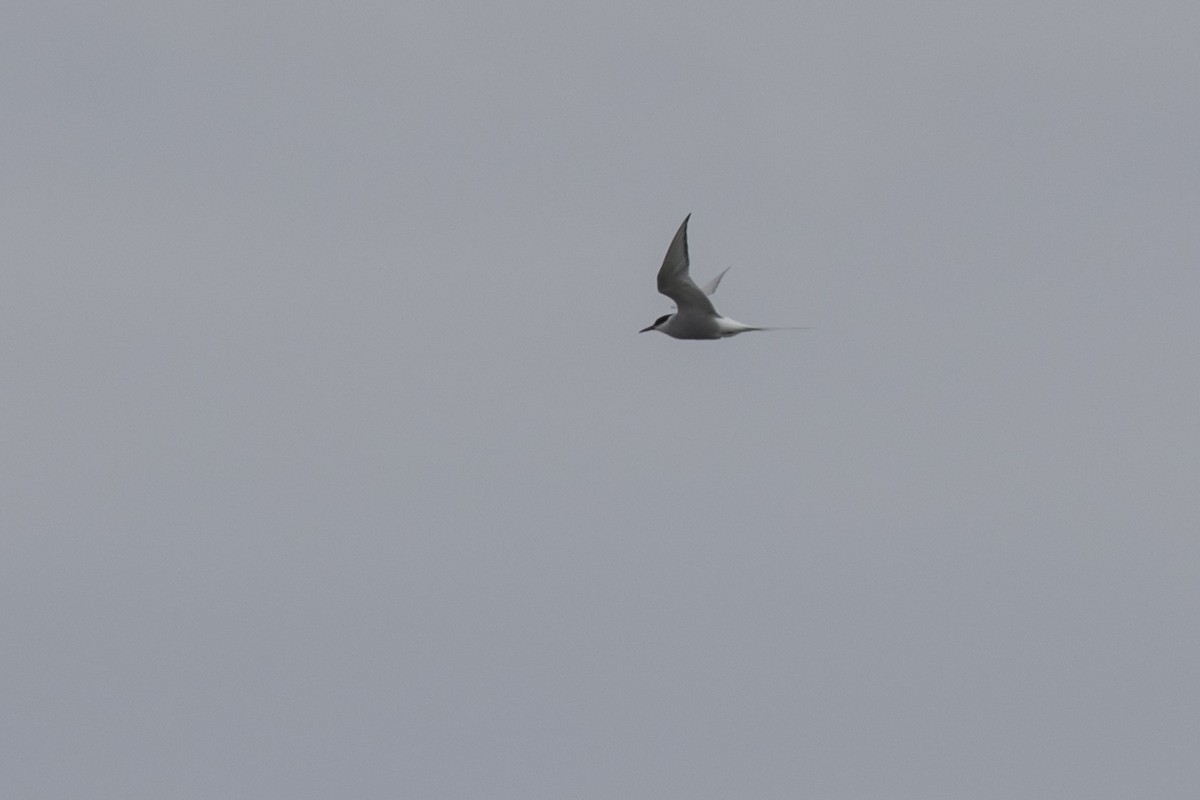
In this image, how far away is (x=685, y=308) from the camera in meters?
58.4

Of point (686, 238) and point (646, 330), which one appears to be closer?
point (686, 238)

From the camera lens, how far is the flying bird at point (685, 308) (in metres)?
56.4

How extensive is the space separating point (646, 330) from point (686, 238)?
5146 mm

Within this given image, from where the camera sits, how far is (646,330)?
199 feet

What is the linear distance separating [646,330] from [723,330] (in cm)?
250

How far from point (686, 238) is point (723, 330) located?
3.51 meters

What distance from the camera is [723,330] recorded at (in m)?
58.8

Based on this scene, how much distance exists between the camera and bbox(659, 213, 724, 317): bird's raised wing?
56125 mm

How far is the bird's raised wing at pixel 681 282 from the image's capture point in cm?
5612

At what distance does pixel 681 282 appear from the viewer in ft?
188

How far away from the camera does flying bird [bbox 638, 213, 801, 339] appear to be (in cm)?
5644

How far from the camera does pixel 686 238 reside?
55.9 meters

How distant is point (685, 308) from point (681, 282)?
1324 mm
